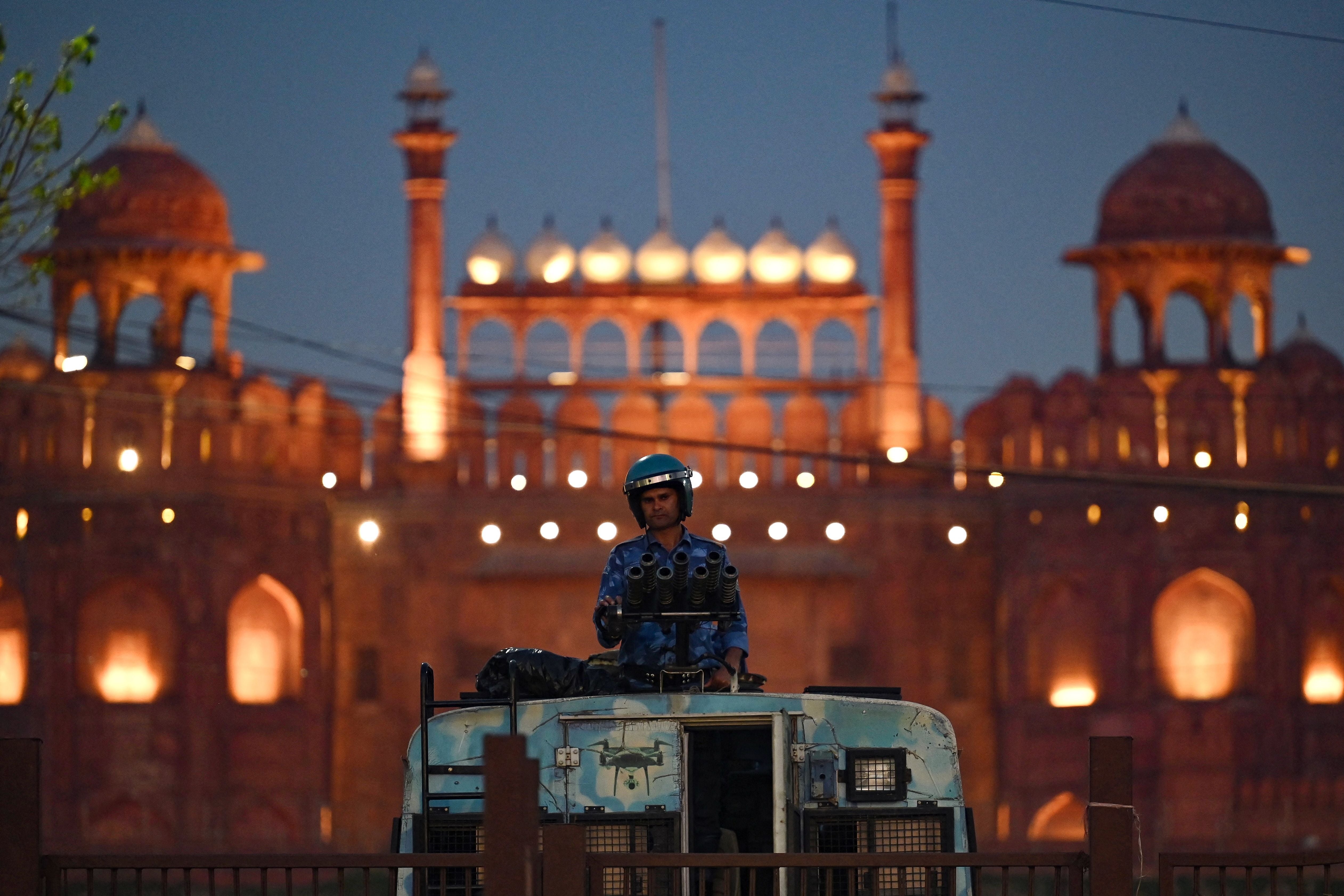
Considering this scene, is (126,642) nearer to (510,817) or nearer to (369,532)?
(369,532)

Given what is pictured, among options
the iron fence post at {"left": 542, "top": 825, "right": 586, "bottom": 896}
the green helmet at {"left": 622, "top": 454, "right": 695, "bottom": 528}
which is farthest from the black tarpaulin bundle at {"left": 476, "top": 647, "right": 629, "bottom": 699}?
the iron fence post at {"left": 542, "top": 825, "right": 586, "bottom": 896}

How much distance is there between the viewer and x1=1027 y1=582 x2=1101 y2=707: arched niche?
39.5 metres

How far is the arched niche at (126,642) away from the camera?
39156 millimetres

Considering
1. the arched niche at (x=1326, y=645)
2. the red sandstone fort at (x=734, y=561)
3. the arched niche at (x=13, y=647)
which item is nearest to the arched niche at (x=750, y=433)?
the red sandstone fort at (x=734, y=561)

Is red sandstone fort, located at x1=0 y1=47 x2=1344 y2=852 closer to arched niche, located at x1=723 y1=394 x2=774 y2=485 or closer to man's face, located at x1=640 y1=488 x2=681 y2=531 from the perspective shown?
arched niche, located at x1=723 y1=394 x2=774 y2=485

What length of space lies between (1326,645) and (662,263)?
11.7m

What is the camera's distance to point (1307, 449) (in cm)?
3994

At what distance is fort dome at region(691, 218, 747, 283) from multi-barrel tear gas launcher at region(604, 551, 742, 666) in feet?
105

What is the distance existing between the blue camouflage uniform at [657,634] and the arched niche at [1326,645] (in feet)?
100

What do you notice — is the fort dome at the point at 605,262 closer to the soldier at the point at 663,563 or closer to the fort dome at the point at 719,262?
the fort dome at the point at 719,262

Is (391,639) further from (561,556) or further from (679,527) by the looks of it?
(679,527)

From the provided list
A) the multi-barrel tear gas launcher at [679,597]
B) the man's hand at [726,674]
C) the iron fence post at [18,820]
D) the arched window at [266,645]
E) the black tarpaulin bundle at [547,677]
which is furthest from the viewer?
the arched window at [266,645]

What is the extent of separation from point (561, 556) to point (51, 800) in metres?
8.08

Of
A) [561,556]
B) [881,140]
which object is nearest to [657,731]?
[561,556]
